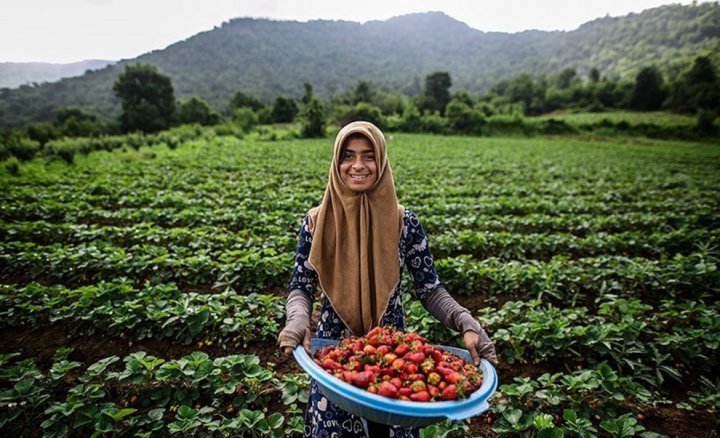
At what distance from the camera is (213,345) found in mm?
3514

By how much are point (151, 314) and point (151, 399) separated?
96cm

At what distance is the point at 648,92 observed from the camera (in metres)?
47.6

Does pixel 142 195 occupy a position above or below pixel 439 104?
below

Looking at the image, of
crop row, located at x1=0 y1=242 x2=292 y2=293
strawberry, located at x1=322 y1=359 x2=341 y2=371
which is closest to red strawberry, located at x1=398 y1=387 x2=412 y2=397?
strawberry, located at x1=322 y1=359 x2=341 y2=371

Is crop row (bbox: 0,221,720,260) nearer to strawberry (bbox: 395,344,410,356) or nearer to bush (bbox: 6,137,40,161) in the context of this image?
strawberry (bbox: 395,344,410,356)

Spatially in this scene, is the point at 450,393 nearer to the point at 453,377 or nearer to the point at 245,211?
the point at 453,377

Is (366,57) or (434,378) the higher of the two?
(366,57)

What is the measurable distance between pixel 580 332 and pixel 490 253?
9.03ft

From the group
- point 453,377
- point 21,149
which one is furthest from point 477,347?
point 21,149

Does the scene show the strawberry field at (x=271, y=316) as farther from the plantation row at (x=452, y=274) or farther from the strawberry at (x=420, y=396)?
the strawberry at (x=420, y=396)

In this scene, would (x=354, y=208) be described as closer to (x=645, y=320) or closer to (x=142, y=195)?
(x=645, y=320)

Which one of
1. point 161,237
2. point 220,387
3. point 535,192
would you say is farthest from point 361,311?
point 535,192

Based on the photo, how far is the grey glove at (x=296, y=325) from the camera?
146cm

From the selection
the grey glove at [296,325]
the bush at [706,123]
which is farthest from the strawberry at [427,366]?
the bush at [706,123]
